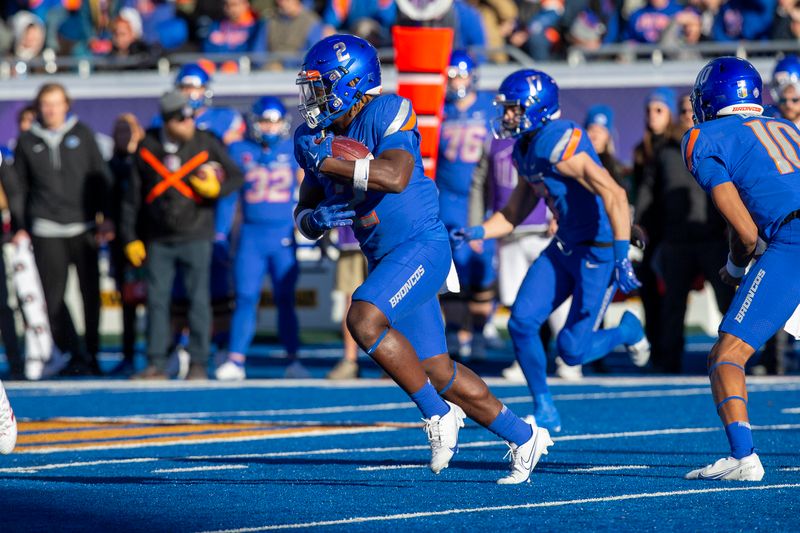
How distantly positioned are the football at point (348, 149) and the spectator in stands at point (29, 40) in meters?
11.2

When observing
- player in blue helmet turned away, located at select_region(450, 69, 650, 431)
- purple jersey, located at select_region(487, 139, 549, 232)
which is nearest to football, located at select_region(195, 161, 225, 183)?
purple jersey, located at select_region(487, 139, 549, 232)

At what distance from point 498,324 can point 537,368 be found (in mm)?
7646

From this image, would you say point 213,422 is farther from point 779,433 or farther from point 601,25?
point 601,25

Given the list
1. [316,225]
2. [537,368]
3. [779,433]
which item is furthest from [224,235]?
[316,225]

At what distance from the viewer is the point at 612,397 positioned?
10305 mm

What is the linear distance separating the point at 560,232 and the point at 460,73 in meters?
3.58

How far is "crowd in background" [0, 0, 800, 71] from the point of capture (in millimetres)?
14969

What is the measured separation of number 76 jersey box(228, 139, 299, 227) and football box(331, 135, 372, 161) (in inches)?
228

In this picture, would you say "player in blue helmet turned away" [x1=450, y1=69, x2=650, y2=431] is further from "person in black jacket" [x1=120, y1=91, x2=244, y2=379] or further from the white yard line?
"person in black jacket" [x1=120, y1=91, x2=244, y2=379]

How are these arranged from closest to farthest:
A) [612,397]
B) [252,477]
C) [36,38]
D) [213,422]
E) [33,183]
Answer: [252,477] < [213,422] < [612,397] < [33,183] < [36,38]

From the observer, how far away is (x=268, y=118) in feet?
38.9

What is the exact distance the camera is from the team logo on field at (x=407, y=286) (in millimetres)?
5973

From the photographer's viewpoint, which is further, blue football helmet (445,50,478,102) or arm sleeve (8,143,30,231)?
arm sleeve (8,143,30,231)

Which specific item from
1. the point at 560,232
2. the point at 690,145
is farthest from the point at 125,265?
the point at 690,145
